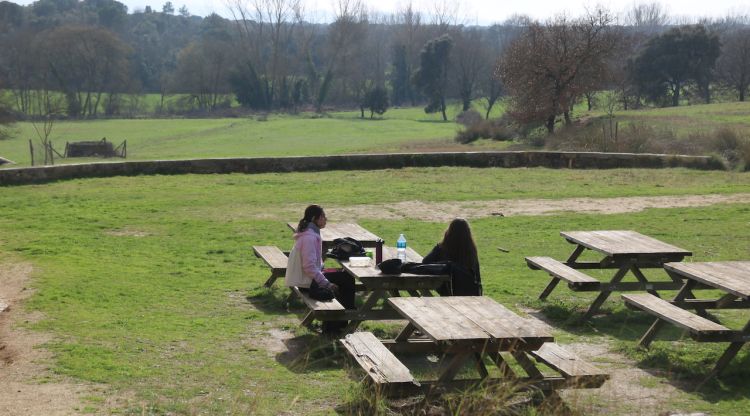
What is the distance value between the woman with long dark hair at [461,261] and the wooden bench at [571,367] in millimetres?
1487

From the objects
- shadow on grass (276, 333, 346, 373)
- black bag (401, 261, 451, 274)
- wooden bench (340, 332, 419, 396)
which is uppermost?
black bag (401, 261, 451, 274)

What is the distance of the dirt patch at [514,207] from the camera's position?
52.0ft

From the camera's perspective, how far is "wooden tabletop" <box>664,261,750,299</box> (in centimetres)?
709

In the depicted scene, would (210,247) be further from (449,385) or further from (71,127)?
(71,127)

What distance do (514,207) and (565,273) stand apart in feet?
25.8

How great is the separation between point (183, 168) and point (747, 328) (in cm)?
1709

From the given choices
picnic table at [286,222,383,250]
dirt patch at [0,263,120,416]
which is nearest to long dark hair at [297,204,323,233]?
picnic table at [286,222,383,250]

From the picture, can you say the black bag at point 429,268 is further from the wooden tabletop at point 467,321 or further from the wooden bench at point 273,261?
the wooden bench at point 273,261


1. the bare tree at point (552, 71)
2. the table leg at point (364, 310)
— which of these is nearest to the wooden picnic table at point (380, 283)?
the table leg at point (364, 310)

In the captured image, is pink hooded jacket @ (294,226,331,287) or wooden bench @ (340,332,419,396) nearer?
wooden bench @ (340,332,419,396)

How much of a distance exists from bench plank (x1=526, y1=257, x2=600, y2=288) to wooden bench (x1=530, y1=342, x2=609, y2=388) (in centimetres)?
228

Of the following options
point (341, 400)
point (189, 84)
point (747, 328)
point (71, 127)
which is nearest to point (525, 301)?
point (747, 328)

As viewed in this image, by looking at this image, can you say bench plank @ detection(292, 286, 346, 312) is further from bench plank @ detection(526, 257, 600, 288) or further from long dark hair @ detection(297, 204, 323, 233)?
bench plank @ detection(526, 257, 600, 288)

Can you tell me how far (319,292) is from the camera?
7871mm
